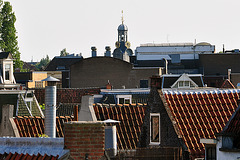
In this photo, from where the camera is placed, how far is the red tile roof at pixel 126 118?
32906mm

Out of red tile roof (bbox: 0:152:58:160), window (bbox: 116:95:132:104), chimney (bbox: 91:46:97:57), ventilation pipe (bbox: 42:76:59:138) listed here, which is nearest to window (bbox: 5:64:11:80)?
window (bbox: 116:95:132:104)

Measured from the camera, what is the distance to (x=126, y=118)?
34594mm

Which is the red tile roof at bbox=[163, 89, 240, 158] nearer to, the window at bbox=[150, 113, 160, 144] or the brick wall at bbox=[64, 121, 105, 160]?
the window at bbox=[150, 113, 160, 144]

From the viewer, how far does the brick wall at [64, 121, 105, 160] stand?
18.7 m

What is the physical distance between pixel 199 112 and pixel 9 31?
97.0 m

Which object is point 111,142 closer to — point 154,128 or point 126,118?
point 154,128

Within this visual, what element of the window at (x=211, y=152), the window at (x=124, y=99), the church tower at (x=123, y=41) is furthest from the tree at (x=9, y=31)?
the window at (x=211, y=152)

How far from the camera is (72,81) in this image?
4311 inches

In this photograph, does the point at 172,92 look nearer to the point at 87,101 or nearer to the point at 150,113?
the point at 150,113

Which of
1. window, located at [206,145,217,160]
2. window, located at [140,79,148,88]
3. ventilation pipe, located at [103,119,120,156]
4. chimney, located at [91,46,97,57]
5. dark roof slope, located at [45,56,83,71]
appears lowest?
window, located at [206,145,217,160]

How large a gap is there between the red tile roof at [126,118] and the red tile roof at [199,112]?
4250mm

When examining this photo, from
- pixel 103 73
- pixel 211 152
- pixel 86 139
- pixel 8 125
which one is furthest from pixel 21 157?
pixel 103 73

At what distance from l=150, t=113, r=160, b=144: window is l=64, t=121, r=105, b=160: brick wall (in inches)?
366

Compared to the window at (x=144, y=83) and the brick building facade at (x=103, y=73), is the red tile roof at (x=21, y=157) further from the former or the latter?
the window at (x=144, y=83)
